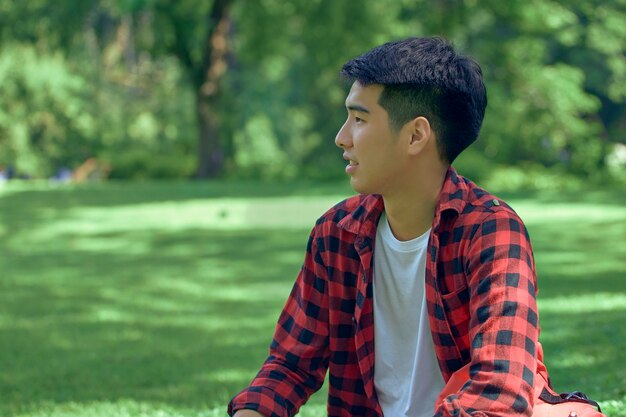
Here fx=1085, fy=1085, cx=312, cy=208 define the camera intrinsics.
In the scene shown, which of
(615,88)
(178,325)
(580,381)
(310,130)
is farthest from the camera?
(310,130)

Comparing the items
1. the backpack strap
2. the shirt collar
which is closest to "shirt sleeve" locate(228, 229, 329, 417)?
the shirt collar

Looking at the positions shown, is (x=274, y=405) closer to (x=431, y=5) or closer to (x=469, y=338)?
(x=469, y=338)

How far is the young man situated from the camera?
2658 mm

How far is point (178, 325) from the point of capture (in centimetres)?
927

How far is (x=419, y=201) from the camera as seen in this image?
2.83 metres

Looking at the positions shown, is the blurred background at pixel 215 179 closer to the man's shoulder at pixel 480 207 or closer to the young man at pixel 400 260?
the young man at pixel 400 260

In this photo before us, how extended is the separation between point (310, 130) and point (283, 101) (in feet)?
13.7

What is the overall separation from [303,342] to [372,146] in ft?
1.87

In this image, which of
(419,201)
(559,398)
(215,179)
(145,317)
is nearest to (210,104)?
(215,179)

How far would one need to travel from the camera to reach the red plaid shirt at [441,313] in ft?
8.05

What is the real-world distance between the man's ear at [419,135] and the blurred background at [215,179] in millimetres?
1504

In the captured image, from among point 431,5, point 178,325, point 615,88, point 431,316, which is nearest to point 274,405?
point 431,316

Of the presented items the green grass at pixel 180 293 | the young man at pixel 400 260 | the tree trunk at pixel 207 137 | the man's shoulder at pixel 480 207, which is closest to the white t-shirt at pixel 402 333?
the young man at pixel 400 260

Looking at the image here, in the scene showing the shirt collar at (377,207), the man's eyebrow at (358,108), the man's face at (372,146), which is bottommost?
the shirt collar at (377,207)
